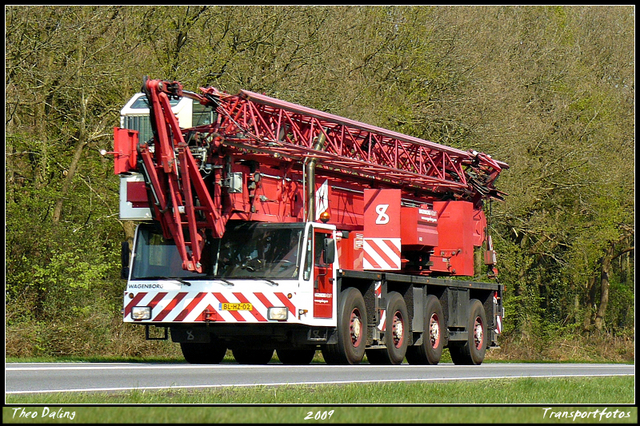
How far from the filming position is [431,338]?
21.9 metres

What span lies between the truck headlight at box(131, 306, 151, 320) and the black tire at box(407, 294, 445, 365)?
597cm

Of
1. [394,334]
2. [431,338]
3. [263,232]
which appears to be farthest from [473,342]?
[263,232]

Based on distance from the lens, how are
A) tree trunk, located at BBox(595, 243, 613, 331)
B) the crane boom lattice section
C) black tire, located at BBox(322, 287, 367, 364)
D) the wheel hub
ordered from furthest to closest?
tree trunk, located at BBox(595, 243, 613, 331)
the wheel hub
black tire, located at BBox(322, 287, 367, 364)
the crane boom lattice section

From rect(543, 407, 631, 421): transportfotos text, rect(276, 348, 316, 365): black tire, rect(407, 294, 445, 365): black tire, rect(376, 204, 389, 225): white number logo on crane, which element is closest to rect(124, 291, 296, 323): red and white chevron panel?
rect(276, 348, 316, 365): black tire

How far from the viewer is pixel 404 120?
32.2m

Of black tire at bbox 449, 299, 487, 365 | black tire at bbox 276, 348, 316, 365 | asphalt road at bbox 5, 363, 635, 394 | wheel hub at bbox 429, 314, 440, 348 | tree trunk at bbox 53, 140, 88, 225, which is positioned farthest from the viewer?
tree trunk at bbox 53, 140, 88, 225

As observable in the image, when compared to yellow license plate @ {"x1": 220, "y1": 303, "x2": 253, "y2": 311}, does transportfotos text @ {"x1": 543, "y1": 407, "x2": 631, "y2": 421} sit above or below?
below

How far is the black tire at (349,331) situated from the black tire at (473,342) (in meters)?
4.97

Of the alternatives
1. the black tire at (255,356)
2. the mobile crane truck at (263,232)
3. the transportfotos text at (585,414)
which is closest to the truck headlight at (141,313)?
the mobile crane truck at (263,232)

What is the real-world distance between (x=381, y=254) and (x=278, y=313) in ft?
12.4

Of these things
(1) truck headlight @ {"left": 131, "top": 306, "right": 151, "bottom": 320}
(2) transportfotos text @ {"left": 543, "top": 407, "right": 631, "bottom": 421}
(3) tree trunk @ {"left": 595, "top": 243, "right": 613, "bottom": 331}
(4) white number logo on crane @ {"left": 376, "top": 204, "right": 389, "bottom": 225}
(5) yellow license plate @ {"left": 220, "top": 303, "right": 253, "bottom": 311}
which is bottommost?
(3) tree trunk @ {"left": 595, "top": 243, "right": 613, "bottom": 331}

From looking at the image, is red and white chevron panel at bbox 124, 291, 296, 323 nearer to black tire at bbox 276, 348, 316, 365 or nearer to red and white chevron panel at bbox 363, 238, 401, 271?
red and white chevron panel at bbox 363, 238, 401, 271

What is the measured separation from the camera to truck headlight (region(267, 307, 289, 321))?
17203 millimetres

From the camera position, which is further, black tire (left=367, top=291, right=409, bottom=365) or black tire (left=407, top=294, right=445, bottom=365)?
black tire (left=407, top=294, right=445, bottom=365)
